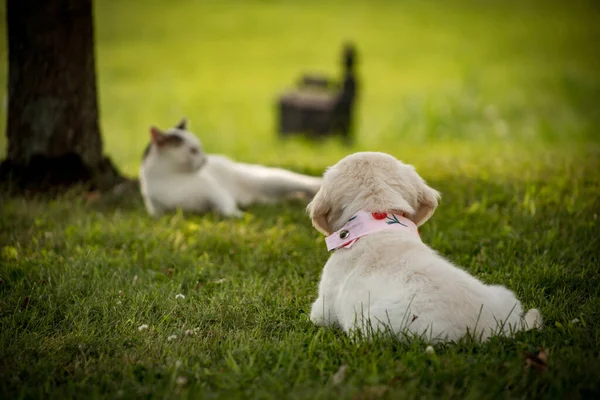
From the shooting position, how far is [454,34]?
21.3m

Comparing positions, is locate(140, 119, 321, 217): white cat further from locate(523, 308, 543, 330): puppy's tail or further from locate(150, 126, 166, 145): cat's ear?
locate(523, 308, 543, 330): puppy's tail

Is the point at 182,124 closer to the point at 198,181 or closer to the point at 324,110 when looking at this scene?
the point at 198,181

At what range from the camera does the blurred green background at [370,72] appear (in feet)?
34.8

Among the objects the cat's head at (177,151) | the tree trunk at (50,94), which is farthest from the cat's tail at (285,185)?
the tree trunk at (50,94)

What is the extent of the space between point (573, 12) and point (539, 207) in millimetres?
20439

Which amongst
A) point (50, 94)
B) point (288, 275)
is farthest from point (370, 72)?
point (288, 275)

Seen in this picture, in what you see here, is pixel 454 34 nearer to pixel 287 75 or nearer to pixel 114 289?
pixel 287 75

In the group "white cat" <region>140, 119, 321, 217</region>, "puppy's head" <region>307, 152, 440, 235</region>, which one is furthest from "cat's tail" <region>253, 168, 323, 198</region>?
"puppy's head" <region>307, 152, 440, 235</region>

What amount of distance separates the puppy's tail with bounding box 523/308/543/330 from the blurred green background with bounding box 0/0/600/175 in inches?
165

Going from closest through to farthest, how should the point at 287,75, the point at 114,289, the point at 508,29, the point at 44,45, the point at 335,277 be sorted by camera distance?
the point at 335,277, the point at 114,289, the point at 44,45, the point at 287,75, the point at 508,29

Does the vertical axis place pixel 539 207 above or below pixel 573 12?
below

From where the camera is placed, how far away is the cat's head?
5996 mm

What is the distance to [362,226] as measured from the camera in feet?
10.9

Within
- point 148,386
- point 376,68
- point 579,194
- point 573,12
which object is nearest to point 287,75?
point 376,68
